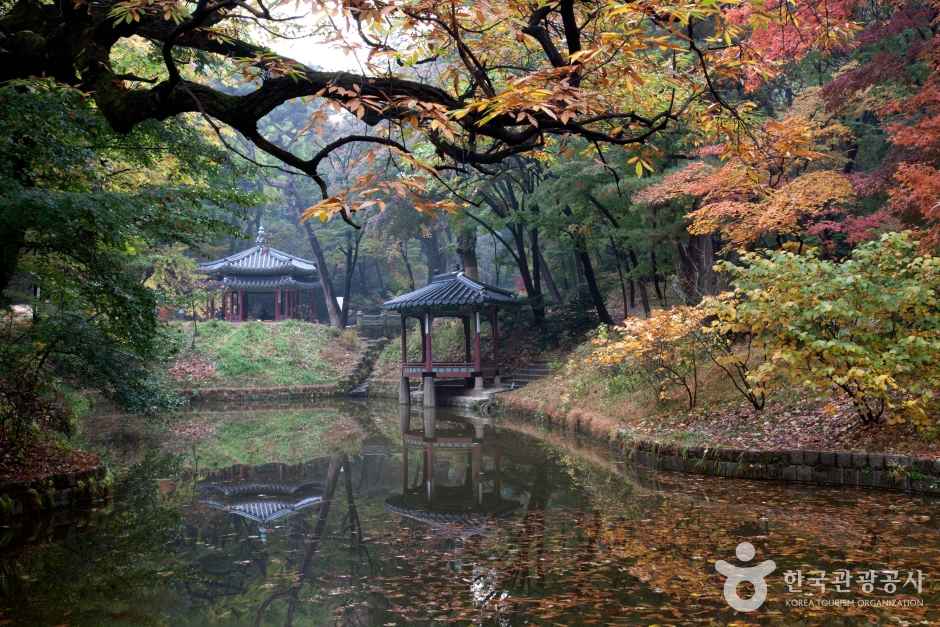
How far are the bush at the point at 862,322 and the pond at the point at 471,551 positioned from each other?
1.11m

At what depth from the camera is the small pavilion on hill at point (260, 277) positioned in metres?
32.7

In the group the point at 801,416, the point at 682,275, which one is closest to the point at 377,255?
the point at 682,275

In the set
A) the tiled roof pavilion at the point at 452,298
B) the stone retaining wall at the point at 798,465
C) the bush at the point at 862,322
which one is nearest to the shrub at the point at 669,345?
the stone retaining wall at the point at 798,465

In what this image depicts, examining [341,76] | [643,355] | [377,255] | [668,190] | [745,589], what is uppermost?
[377,255]

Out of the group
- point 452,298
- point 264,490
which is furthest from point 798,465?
point 452,298

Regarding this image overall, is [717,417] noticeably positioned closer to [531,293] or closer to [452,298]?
[452,298]

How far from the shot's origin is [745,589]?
173 inches

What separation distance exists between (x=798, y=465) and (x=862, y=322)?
165 cm

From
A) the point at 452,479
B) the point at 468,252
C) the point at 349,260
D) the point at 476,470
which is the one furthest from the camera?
the point at 349,260

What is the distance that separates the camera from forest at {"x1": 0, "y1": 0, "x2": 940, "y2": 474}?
3.88m

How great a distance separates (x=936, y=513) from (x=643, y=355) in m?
5.52

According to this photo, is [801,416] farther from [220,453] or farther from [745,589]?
[220,453]

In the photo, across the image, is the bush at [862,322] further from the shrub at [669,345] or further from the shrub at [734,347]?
the shrub at [669,345]

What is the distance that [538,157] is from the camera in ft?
16.5
